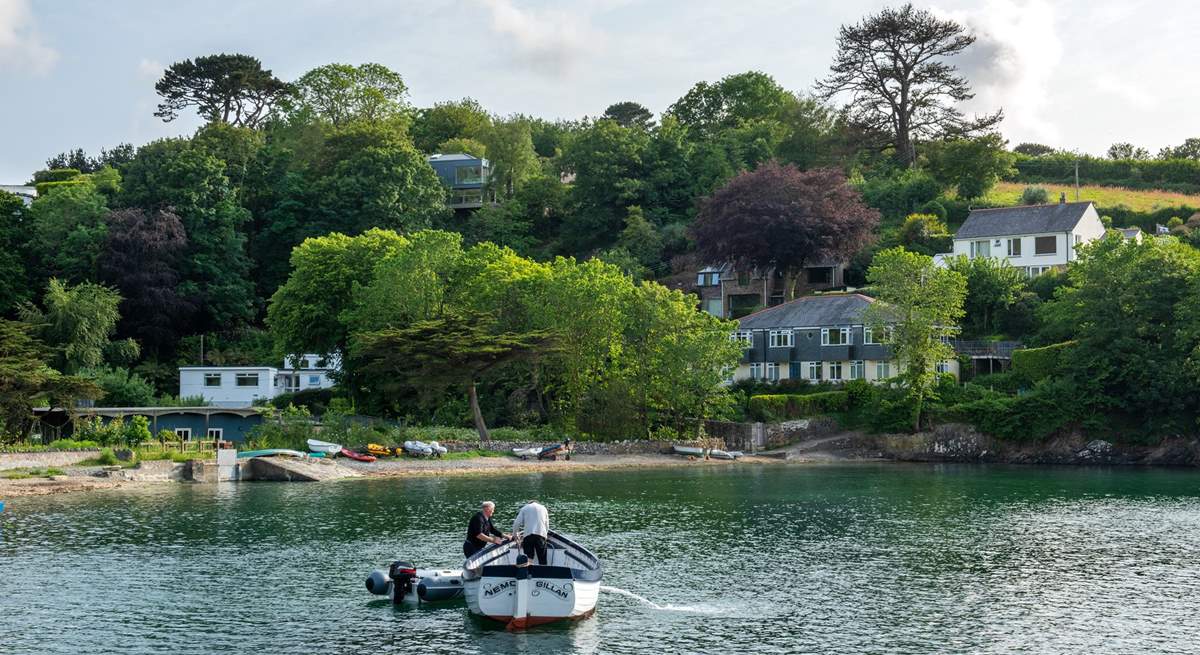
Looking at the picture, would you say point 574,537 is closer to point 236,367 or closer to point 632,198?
point 236,367

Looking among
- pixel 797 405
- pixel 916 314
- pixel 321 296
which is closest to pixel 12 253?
pixel 321 296

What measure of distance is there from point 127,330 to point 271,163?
2642 centimetres

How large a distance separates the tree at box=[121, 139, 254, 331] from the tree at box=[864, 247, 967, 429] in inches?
2314

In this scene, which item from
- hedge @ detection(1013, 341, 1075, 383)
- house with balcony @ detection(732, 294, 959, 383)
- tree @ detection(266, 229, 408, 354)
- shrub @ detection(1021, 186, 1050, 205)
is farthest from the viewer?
shrub @ detection(1021, 186, 1050, 205)

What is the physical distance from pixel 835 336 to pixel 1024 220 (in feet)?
80.2

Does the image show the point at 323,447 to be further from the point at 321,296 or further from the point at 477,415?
the point at 321,296

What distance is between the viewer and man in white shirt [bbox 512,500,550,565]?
3328cm

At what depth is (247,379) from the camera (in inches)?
3999

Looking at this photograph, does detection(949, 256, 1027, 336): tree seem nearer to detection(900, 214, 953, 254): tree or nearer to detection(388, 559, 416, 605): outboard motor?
detection(900, 214, 953, 254): tree

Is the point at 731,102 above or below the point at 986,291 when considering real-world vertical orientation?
above

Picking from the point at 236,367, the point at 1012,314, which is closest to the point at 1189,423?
the point at 1012,314

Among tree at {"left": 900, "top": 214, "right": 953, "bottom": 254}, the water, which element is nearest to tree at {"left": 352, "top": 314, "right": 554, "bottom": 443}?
the water

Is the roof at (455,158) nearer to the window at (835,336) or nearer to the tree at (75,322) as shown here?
the tree at (75,322)

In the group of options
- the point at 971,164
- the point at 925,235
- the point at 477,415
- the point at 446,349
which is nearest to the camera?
the point at 446,349
